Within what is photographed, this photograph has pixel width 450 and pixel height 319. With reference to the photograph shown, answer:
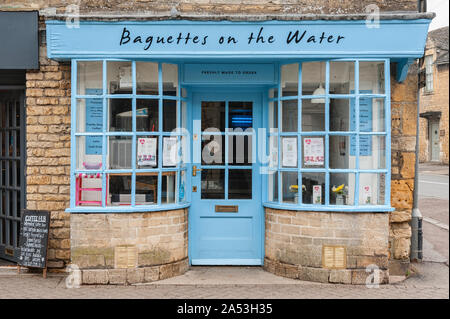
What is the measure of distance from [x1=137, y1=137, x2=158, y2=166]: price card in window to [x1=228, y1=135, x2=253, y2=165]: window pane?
1155 mm

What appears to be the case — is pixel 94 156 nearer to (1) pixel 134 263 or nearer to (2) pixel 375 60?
(1) pixel 134 263

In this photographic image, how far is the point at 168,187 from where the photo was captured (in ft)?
21.7

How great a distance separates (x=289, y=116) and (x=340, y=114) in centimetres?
70

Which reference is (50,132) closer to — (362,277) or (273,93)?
(273,93)

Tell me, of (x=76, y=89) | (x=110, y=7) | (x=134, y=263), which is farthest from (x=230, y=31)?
(x=134, y=263)

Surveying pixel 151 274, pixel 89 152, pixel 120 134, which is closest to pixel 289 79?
pixel 120 134

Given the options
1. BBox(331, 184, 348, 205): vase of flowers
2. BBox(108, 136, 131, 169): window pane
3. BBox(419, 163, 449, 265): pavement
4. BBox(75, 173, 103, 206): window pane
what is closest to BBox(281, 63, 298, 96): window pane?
BBox(331, 184, 348, 205): vase of flowers

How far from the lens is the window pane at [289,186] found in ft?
21.5

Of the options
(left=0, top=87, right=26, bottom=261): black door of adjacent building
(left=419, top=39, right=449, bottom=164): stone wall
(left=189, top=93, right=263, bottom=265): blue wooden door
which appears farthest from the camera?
(left=419, top=39, right=449, bottom=164): stone wall

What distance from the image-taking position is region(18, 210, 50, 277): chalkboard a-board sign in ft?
21.1

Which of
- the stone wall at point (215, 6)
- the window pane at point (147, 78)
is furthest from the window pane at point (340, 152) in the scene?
the window pane at point (147, 78)

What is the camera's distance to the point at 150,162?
21.1 ft

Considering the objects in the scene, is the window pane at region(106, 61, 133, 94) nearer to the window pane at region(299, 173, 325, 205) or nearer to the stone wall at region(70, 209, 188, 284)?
the stone wall at region(70, 209, 188, 284)

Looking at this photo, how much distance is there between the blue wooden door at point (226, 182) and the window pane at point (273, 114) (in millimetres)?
183
